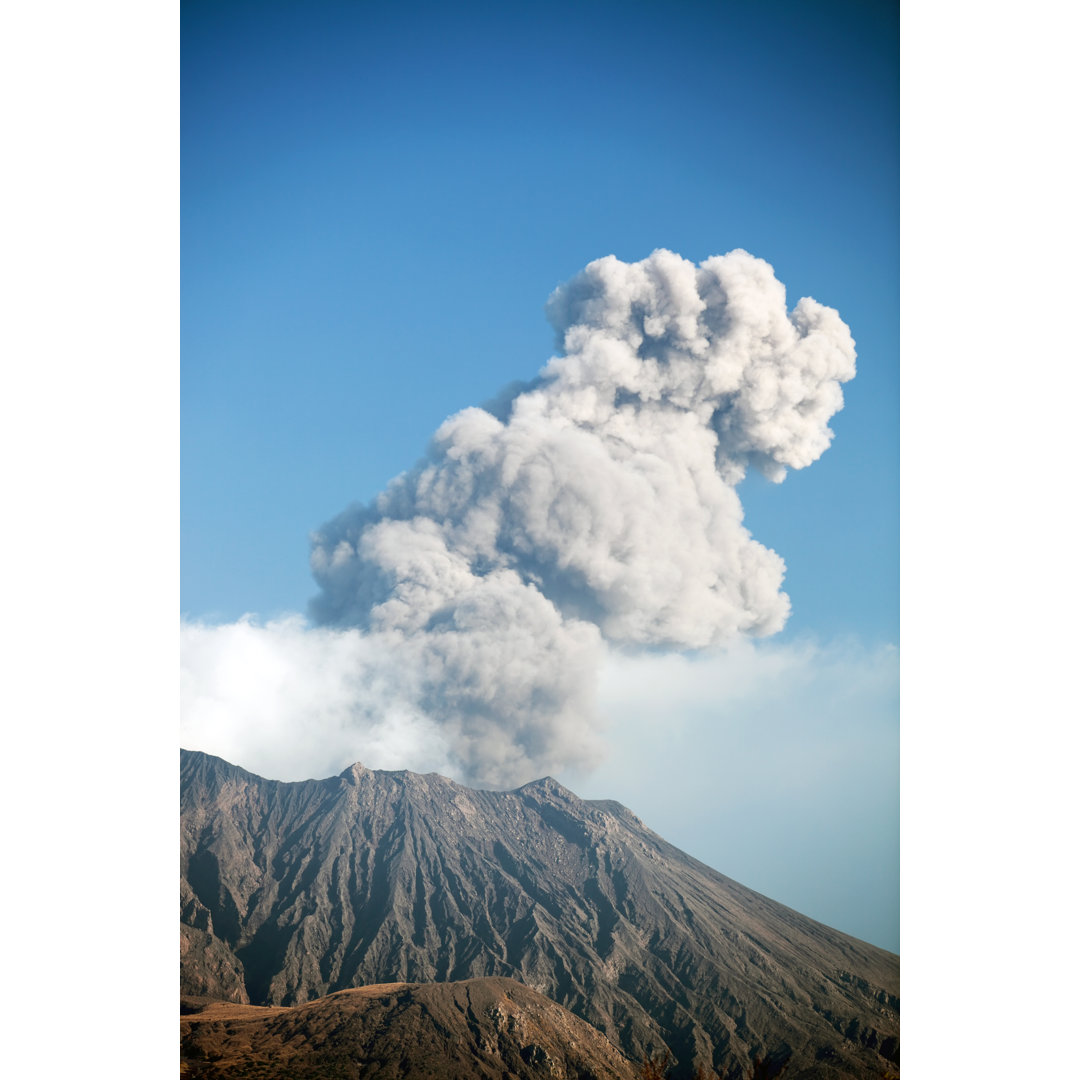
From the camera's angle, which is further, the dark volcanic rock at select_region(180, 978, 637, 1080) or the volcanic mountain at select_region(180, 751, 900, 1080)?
the volcanic mountain at select_region(180, 751, 900, 1080)

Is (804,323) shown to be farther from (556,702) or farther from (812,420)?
(556,702)

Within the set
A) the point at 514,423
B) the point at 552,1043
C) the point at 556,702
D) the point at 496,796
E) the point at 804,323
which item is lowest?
the point at 552,1043

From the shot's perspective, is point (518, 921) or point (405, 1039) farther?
point (518, 921)

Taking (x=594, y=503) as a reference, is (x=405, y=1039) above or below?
below

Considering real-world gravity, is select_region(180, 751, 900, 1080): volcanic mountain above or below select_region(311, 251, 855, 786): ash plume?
below

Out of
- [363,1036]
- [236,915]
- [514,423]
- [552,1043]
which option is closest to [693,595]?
[514,423]
